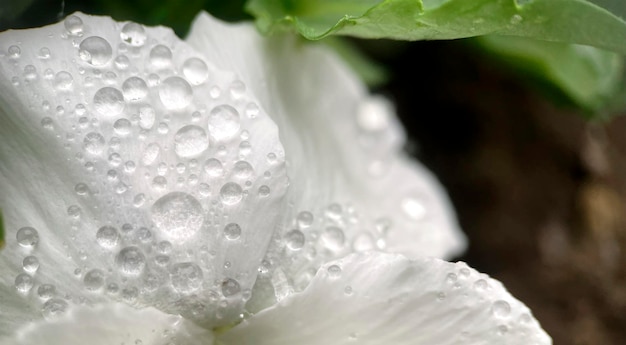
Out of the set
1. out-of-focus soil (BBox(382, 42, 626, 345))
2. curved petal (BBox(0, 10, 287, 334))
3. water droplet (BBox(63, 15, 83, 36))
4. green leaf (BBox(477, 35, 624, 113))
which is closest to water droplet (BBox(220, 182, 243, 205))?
curved petal (BBox(0, 10, 287, 334))

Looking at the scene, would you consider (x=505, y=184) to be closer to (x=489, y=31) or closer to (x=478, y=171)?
(x=478, y=171)

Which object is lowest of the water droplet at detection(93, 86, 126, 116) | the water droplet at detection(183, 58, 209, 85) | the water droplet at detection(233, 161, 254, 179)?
the water droplet at detection(233, 161, 254, 179)

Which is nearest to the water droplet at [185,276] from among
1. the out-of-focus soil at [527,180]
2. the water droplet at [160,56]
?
the water droplet at [160,56]

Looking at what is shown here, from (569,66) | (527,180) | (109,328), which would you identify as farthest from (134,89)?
(527,180)

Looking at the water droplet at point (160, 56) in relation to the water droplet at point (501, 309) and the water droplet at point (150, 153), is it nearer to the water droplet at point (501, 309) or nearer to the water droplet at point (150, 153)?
the water droplet at point (150, 153)

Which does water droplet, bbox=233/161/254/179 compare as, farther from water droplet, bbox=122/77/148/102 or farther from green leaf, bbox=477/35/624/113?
green leaf, bbox=477/35/624/113

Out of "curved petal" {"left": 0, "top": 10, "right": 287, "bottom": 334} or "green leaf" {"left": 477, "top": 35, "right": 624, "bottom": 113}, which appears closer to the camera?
"curved petal" {"left": 0, "top": 10, "right": 287, "bottom": 334}
